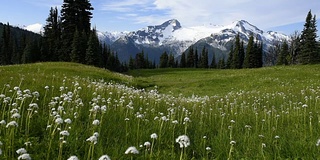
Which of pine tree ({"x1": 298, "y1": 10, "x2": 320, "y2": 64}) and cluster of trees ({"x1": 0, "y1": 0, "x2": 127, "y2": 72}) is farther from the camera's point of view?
pine tree ({"x1": 298, "y1": 10, "x2": 320, "y2": 64})

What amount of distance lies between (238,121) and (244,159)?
3.76 meters

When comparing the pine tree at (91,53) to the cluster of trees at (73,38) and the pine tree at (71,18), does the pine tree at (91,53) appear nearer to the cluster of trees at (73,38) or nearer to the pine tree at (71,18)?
the cluster of trees at (73,38)

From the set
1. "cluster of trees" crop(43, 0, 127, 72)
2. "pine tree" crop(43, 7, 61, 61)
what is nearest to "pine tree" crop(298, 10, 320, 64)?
"cluster of trees" crop(43, 0, 127, 72)

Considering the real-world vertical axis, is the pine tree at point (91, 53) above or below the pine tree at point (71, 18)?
below

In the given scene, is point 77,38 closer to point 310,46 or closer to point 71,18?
point 71,18

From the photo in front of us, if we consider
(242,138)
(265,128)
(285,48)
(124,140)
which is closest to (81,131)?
(124,140)

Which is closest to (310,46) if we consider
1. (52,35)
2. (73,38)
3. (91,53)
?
(91,53)

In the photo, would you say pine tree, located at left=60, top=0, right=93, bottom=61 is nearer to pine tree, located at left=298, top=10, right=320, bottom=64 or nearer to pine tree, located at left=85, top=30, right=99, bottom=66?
pine tree, located at left=85, top=30, right=99, bottom=66

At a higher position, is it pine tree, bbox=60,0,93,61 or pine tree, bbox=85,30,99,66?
pine tree, bbox=60,0,93,61

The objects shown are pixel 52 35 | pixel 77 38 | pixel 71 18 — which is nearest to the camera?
pixel 77 38

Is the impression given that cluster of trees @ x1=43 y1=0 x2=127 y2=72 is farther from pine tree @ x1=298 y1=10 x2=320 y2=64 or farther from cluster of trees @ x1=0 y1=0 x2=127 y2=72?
pine tree @ x1=298 y1=10 x2=320 y2=64

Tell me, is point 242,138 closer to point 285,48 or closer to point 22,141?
point 22,141

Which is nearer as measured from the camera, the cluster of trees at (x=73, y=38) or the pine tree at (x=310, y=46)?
the cluster of trees at (x=73, y=38)

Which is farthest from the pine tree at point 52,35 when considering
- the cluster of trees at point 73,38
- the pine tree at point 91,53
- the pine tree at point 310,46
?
the pine tree at point 310,46
